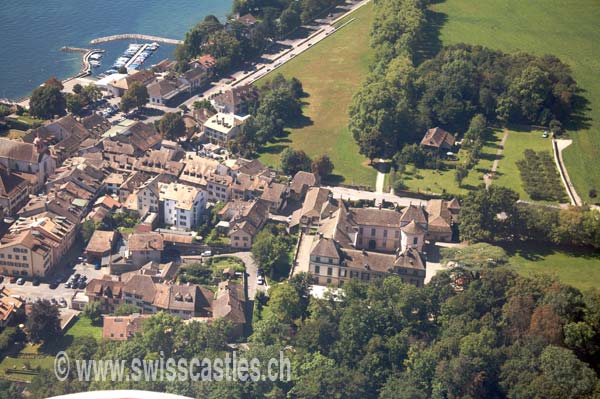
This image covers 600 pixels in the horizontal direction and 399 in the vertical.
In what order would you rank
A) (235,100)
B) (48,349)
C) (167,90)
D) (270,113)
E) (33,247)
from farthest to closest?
(167,90)
(235,100)
(270,113)
(33,247)
(48,349)

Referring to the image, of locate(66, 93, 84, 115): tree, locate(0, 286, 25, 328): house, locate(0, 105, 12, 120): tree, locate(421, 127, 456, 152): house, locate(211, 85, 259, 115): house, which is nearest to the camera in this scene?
locate(0, 286, 25, 328): house

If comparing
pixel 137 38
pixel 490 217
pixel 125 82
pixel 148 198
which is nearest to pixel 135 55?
pixel 137 38

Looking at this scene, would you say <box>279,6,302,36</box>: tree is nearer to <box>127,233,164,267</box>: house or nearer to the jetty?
the jetty

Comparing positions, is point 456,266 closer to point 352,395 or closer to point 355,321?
point 355,321

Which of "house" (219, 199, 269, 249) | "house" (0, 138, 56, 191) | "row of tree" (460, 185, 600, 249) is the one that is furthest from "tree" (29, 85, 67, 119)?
"row of tree" (460, 185, 600, 249)

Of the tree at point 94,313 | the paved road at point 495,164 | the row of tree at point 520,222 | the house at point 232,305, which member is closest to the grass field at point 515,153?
the paved road at point 495,164

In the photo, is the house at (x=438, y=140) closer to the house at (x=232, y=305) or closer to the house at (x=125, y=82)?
the house at (x=232, y=305)

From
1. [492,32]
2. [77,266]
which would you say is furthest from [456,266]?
[492,32]

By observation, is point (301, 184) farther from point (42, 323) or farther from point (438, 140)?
point (42, 323)
